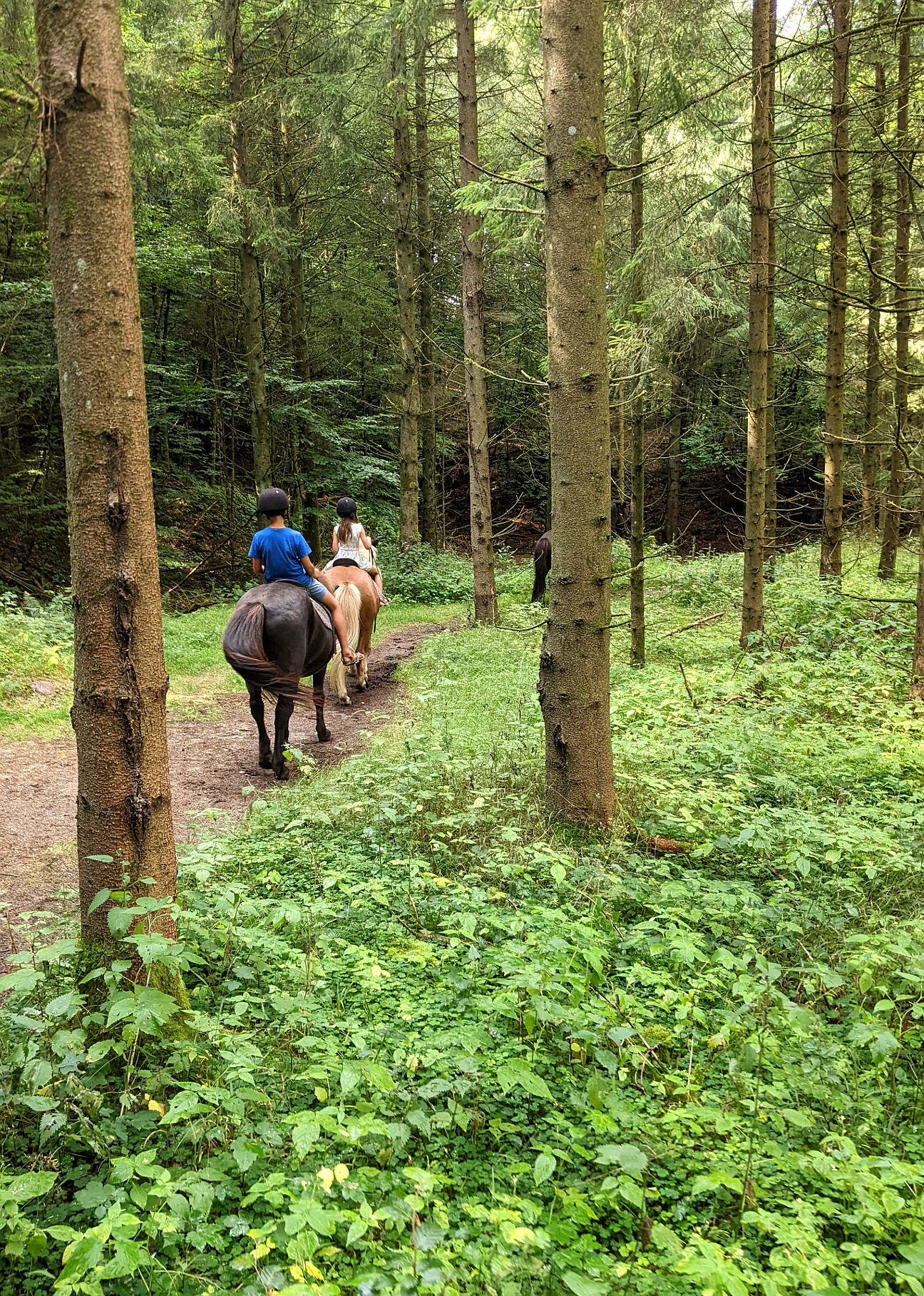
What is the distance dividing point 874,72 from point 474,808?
16.6 metres

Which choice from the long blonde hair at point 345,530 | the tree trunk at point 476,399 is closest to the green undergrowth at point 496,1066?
the long blonde hair at point 345,530

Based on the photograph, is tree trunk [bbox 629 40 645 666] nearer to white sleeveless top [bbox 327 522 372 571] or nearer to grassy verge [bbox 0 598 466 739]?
white sleeveless top [bbox 327 522 372 571]

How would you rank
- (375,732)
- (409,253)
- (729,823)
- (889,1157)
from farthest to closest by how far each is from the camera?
(409,253) → (375,732) → (729,823) → (889,1157)

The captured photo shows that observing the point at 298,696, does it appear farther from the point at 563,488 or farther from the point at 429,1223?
the point at 429,1223

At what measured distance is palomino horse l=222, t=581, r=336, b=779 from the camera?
24.5ft

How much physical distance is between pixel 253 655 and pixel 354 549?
377 cm

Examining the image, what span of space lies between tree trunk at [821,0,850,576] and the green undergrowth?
849 cm

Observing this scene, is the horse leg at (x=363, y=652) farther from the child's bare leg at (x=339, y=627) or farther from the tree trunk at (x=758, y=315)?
the tree trunk at (x=758, y=315)

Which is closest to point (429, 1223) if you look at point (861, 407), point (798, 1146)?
point (798, 1146)

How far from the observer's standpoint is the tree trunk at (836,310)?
1071 cm

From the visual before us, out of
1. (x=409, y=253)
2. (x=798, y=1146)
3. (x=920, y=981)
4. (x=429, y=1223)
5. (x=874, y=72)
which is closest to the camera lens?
(x=429, y=1223)

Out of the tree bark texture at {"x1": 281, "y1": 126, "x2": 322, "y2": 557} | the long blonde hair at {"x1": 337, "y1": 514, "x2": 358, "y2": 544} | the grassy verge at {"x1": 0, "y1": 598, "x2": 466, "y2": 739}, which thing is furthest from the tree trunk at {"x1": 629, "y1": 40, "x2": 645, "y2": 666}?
the tree bark texture at {"x1": 281, "y1": 126, "x2": 322, "y2": 557}

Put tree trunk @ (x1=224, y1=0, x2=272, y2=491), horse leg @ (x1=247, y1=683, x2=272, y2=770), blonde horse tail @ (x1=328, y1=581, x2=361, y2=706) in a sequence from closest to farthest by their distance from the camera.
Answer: horse leg @ (x1=247, y1=683, x2=272, y2=770) → blonde horse tail @ (x1=328, y1=581, x2=361, y2=706) → tree trunk @ (x1=224, y1=0, x2=272, y2=491)

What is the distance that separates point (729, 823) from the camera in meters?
4.96
